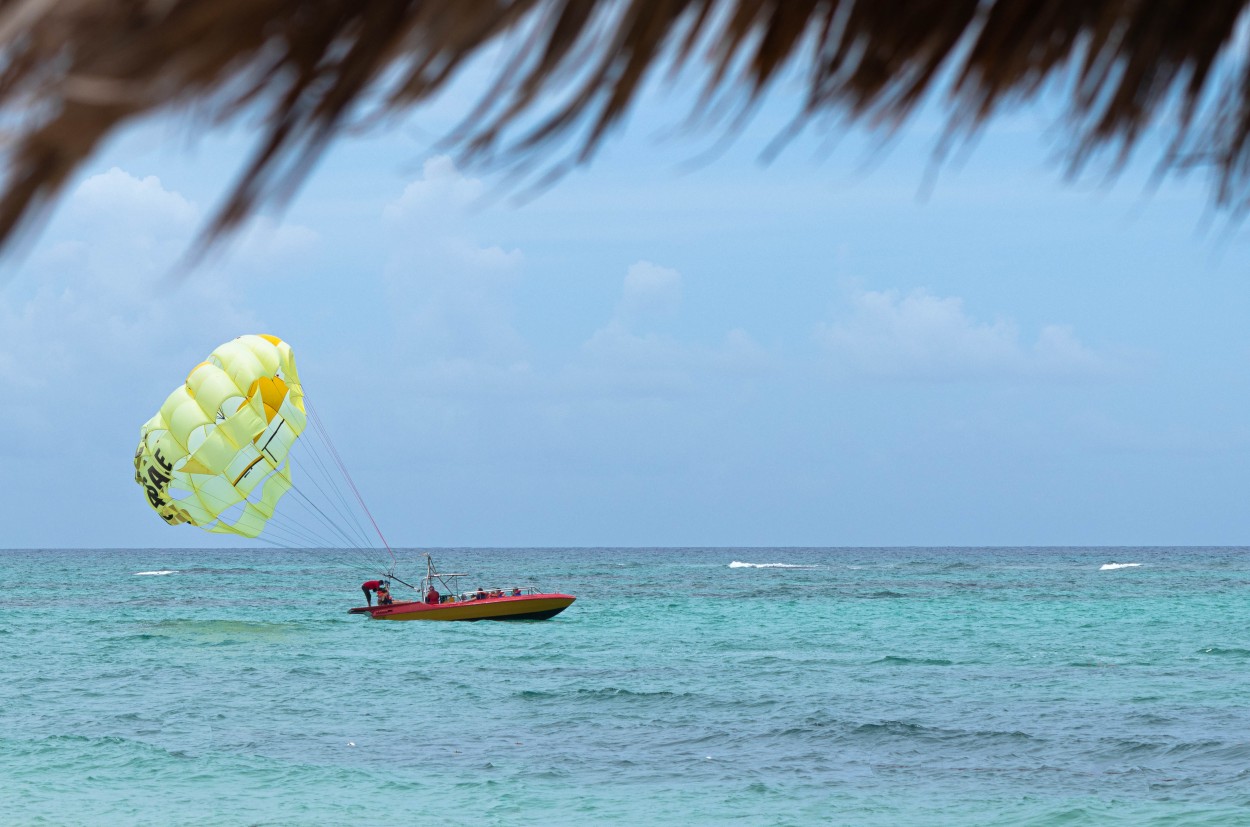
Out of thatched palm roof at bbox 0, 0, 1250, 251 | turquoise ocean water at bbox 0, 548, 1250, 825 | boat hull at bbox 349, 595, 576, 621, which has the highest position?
thatched palm roof at bbox 0, 0, 1250, 251

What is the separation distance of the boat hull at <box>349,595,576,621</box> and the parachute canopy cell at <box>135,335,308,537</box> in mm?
9670

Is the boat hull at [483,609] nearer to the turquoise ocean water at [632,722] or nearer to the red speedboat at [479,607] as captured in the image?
the red speedboat at [479,607]

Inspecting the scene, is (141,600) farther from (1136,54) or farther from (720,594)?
(1136,54)

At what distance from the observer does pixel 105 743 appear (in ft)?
51.0

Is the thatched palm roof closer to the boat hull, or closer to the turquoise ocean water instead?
the turquoise ocean water

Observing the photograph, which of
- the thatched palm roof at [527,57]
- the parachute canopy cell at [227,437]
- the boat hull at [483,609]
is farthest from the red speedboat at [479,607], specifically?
the thatched palm roof at [527,57]

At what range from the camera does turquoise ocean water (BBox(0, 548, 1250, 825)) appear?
12.5m

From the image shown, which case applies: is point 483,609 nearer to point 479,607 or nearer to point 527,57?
point 479,607

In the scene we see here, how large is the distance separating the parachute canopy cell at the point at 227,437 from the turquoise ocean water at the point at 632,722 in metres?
3.06

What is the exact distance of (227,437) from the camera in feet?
64.3

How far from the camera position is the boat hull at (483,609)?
99.3ft

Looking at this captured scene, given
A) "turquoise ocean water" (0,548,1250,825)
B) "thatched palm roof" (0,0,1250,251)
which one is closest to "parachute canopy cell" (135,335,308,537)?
"turquoise ocean water" (0,548,1250,825)

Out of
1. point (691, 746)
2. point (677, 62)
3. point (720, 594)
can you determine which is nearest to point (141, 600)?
point (720, 594)

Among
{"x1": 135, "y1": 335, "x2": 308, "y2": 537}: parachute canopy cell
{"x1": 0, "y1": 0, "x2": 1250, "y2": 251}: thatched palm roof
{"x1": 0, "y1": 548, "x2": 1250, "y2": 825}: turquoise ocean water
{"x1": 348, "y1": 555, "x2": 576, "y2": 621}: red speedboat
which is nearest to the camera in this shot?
{"x1": 0, "y1": 0, "x2": 1250, "y2": 251}: thatched palm roof
